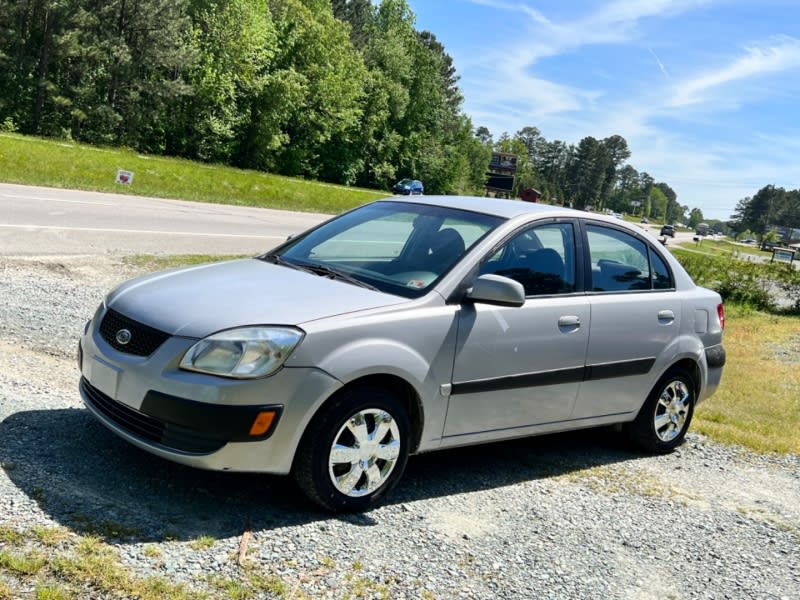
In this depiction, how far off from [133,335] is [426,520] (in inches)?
72.4

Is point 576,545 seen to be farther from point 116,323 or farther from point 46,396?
point 46,396

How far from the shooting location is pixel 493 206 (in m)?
5.20

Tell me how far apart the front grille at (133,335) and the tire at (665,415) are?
3.69 meters

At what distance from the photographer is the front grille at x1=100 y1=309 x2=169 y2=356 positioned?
373 cm

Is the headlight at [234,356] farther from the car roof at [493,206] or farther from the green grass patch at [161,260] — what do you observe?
the green grass patch at [161,260]

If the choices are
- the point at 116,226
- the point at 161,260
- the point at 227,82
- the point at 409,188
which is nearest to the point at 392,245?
the point at 161,260

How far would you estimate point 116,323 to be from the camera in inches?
157

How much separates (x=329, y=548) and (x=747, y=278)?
1962 centimetres

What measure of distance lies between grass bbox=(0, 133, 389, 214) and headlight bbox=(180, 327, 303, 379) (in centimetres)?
1947

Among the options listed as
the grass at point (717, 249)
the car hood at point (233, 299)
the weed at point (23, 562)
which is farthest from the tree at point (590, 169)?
the weed at point (23, 562)

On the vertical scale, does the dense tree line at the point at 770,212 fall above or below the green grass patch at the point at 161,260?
above

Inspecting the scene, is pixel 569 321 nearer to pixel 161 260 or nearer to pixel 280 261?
pixel 280 261

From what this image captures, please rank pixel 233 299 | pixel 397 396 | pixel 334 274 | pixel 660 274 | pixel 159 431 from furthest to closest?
pixel 660 274
pixel 334 274
pixel 397 396
pixel 233 299
pixel 159 431

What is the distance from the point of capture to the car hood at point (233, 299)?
12.2 feet
